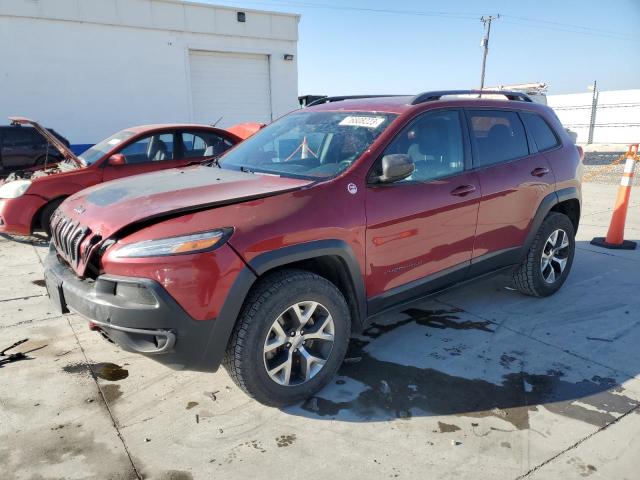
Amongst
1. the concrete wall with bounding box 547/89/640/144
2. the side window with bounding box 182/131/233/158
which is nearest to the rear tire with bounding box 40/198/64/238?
the side window with bounding box 182/131/233/158

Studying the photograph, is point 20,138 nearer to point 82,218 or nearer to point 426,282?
point 82,218

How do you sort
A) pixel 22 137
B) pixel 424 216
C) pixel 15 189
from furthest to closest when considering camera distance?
pixel 22 137 < pixel 15 189 < pixel 424 216

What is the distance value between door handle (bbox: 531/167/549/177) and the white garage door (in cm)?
1300

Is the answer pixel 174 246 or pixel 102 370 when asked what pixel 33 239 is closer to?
pixel 102 370

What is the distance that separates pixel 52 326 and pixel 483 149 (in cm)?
382

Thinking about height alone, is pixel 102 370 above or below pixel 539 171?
below

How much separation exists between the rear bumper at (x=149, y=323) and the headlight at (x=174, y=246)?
0.13 m

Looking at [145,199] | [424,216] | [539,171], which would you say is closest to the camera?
[145,199]

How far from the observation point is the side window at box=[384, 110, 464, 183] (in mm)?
3209

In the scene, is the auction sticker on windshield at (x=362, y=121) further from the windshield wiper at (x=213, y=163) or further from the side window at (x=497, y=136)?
the windshield wiper at (x=213, y=163)

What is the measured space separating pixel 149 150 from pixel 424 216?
4872 mm

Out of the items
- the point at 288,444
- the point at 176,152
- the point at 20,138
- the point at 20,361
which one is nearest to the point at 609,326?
the point at 288,444

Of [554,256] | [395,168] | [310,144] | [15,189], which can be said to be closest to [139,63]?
[15,189]

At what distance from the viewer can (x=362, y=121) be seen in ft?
10.9
